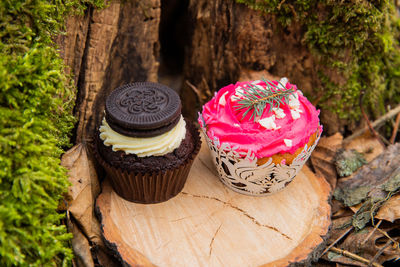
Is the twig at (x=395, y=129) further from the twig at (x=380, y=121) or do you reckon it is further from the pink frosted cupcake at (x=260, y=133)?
the pink frosted cupcake at (x=260, y=133)

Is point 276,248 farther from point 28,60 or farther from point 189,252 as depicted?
point 28,60

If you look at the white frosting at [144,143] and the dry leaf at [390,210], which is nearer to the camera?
the white frosting at [144,143]

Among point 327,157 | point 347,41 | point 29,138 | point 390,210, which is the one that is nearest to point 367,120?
point 327,157

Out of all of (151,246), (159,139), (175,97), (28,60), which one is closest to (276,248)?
(151,246)

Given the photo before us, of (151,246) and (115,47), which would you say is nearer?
(151,246)

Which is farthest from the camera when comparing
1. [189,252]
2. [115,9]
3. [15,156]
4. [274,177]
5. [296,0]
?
[296,0]

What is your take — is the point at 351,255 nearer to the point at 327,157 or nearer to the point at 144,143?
the point at 327,157

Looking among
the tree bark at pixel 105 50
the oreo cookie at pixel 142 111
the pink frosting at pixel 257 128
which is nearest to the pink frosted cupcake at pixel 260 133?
the pink frosting at pixel 257 128
